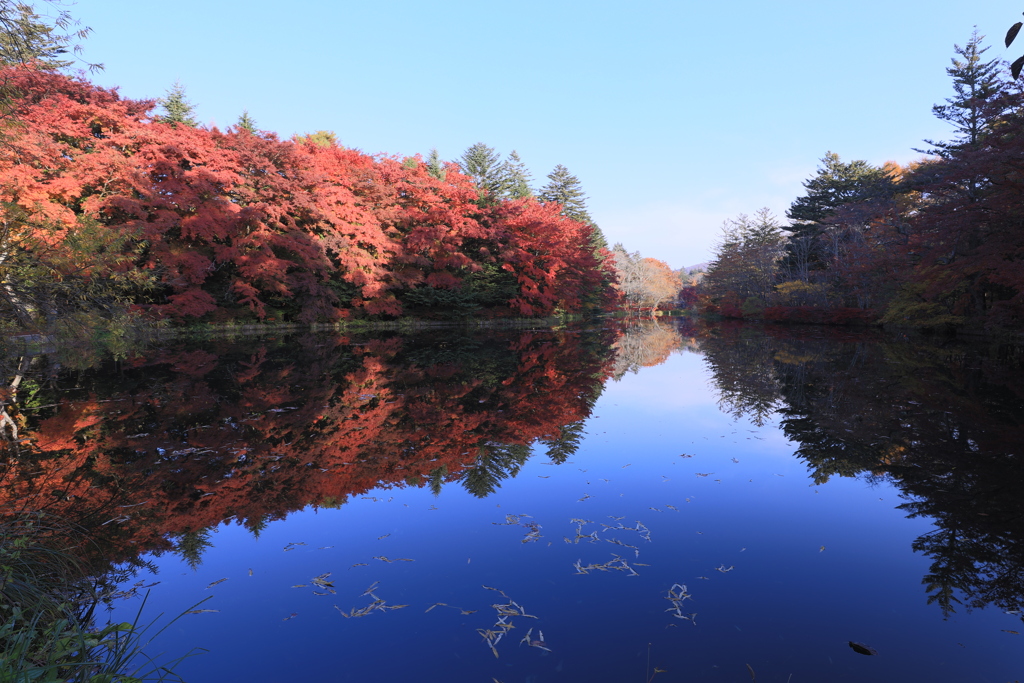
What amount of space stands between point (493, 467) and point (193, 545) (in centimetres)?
277

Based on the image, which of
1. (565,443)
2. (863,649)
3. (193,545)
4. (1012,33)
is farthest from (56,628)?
(565,443)

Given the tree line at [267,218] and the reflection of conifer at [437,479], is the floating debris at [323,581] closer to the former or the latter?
the reflection of conifer at [437,479]

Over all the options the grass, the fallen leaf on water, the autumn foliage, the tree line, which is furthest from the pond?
the autumn foliage

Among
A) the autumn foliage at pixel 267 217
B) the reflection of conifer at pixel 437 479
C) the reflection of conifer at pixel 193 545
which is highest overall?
the autumn foliage at pixel 267 217

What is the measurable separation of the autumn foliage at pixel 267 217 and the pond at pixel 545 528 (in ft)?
34.2

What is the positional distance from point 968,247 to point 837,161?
30095 mm

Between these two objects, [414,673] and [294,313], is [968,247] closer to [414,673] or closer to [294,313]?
[414,673]

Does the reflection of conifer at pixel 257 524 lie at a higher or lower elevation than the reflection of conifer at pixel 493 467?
lower

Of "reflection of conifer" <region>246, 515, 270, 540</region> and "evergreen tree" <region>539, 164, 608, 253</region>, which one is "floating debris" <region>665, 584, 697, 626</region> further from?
"evergreen tree" <region>539, 164, 608, 253</region>

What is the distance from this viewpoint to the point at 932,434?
21.0 feet

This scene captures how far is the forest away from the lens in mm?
14453

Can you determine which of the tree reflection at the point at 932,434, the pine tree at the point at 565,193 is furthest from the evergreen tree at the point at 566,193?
the tree reflection at the point at 932,434

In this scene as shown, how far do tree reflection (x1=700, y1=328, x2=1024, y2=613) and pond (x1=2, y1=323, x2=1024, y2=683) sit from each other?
0.03m

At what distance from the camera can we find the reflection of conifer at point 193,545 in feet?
11.4
